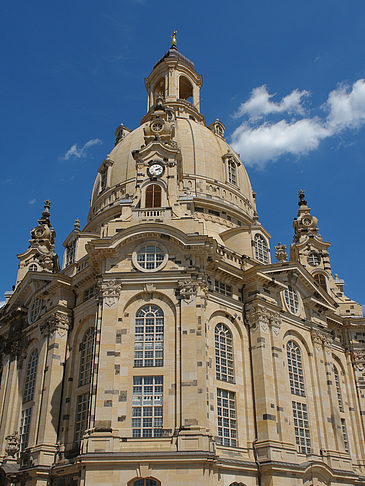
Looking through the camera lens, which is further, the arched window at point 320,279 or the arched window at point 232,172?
the arched window at point 232,172

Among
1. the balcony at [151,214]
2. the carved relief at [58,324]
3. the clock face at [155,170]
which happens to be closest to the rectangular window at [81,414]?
the carved relief at [58,324]

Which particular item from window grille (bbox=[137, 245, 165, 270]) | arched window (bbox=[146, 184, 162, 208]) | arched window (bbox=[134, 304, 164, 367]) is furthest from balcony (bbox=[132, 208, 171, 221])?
arched window (bbox=[134, 304, 164, 367])

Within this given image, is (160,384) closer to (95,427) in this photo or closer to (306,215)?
(95,427)

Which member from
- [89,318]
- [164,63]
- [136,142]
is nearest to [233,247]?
[89,318]

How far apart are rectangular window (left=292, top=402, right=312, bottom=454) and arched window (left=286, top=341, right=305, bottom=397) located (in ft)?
3.46

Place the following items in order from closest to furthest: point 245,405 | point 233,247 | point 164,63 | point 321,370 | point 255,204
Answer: point 245,405 < point 321,370 < point 233,247 < point 255,204 < point 164,63

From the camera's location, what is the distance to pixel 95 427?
30125 mm

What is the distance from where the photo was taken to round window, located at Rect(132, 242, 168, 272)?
35.2 meters

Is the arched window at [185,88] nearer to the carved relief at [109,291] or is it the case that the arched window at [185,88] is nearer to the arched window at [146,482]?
the carved relief at [109,291]

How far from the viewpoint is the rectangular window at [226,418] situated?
33.3 m

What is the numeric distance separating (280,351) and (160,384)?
10692 mm

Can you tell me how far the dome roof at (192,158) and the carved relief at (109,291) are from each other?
19073 mm

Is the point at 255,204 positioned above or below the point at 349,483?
above

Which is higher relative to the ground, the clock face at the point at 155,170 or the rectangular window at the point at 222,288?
the clock face at the point at 155,170
